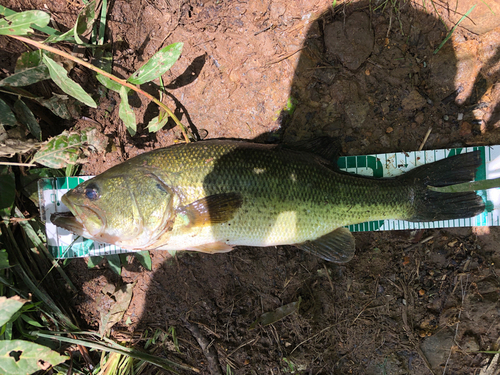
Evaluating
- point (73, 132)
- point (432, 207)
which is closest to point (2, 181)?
point (73, 132)

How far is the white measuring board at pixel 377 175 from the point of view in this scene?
338 centimetres

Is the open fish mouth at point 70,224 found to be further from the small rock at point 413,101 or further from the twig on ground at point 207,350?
the small rock at point 413,101

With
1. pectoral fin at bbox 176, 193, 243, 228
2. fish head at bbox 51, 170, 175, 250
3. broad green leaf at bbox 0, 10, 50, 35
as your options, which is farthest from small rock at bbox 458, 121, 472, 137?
broad green leaf at bbox 0, 10, 50, 35

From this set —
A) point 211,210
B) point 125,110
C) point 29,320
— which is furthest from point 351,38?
point 29,320

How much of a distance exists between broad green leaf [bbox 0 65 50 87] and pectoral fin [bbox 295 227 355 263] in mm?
3149

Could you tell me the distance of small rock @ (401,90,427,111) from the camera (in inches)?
134

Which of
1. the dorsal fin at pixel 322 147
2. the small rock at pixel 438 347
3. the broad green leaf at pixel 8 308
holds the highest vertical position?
the dorsal fin at pixel 322 147

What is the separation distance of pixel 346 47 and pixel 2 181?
398 centimetres

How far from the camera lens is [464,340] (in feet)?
11.8

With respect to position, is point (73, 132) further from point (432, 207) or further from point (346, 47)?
point (432, 207)

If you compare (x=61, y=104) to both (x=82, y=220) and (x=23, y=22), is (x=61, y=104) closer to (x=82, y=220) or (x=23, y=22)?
(x=23, y=22)

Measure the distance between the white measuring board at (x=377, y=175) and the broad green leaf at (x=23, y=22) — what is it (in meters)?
1.48

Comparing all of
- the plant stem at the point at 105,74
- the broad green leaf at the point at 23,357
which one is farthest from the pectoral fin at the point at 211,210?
the broad green leaf at the point at 23,357

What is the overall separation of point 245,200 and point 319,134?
1.25m
